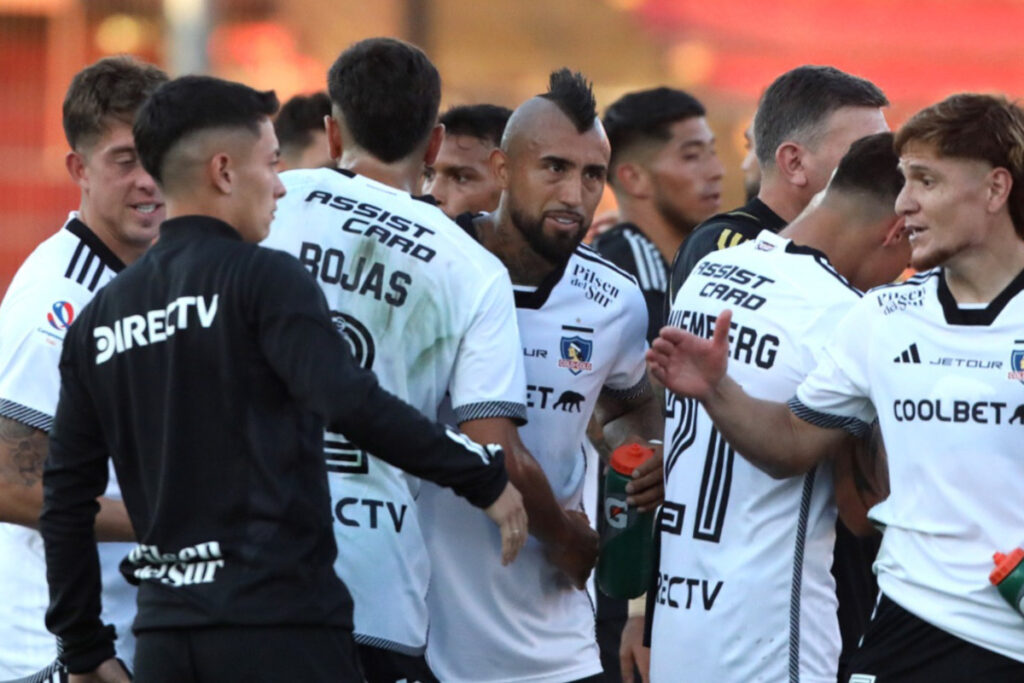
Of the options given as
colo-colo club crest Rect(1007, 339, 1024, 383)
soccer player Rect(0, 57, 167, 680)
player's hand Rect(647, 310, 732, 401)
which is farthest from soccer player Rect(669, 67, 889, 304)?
soccer player Rect(0, 57, 167, 680)

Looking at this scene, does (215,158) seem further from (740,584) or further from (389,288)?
(740,584)

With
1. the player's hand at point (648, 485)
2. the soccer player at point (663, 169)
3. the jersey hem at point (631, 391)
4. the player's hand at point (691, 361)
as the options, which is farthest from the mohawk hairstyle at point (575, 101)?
the soccer player at point (663, 169)

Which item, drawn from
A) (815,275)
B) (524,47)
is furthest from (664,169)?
(524,47)

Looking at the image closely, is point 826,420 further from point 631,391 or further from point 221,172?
point 221,172

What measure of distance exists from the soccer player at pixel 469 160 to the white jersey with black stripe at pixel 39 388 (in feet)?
6.88

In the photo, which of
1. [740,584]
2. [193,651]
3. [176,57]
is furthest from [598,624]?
[176,57]

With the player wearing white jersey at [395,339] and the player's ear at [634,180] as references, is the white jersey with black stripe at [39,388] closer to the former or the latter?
the player wearing white jersey at [395,339]

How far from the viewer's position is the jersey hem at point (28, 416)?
4.27 m

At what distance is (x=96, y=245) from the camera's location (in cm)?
456

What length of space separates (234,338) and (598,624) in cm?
365

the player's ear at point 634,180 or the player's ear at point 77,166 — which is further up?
the player's ear at point 77,166

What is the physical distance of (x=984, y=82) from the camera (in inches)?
653

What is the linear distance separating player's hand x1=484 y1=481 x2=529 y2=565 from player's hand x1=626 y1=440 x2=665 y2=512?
3.43ft

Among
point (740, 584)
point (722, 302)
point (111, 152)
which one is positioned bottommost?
point (740, 584)
